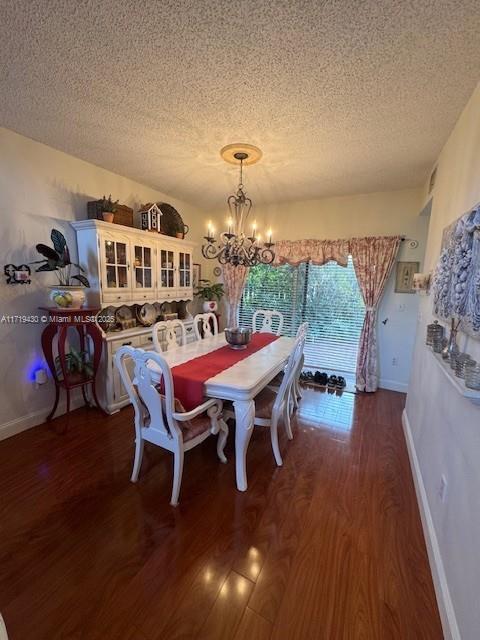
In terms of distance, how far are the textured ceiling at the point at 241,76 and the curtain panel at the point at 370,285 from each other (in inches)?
40.6

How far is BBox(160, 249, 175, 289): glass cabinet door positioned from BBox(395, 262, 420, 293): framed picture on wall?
9.72 ft

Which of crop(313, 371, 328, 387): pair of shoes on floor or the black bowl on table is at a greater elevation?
the black bowl on table

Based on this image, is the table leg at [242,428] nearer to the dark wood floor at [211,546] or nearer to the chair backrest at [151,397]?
the dark wood floor at [211,546]

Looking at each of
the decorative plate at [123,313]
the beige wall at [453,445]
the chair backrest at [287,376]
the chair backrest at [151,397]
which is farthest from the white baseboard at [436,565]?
the decorative plate at [123,313]

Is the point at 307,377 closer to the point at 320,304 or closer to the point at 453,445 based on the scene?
the point at 320,304

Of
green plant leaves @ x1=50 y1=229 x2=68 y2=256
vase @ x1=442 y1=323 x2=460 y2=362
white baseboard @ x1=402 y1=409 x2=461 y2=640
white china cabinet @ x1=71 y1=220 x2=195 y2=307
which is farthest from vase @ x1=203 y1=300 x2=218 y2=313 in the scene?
vase @ x1=442 y1=323 x2=460 y2=362

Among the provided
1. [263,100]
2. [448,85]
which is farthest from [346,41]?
[448,85]

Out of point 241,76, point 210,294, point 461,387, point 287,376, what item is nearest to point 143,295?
point 210,294

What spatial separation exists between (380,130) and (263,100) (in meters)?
0.97

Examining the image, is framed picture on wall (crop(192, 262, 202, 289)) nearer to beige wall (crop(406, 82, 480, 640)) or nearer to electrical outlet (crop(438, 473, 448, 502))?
beige wall (crop(406, 82, 480, 640))

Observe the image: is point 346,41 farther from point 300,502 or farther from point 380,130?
point 300,502

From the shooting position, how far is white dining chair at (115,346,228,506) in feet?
5.31

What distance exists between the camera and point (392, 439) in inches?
97.6

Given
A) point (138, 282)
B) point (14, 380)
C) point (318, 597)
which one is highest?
point (138, 282)
